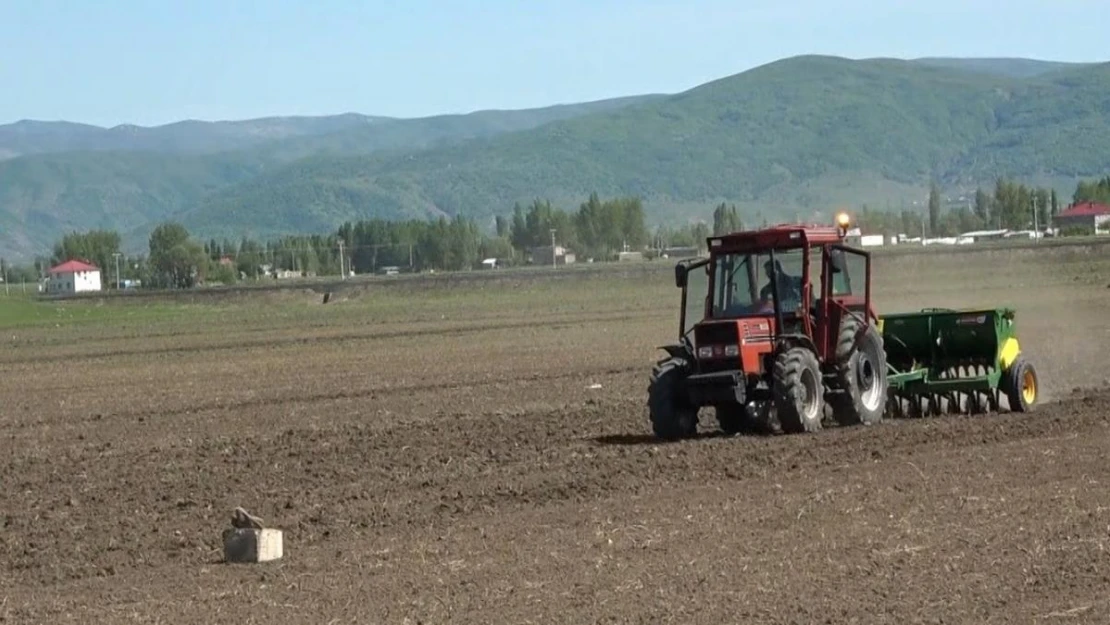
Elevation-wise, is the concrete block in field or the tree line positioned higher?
the tree line

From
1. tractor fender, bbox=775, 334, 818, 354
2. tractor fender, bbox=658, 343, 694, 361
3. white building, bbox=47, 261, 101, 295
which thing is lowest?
white building, bbox=47, 261, 101, 295

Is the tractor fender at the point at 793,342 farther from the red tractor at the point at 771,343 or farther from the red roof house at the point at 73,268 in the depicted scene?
the red roof house at the point at 73,268

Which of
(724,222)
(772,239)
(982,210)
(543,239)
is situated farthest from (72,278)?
(772,239)

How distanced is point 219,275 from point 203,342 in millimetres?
120167

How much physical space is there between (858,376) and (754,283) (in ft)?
5.29

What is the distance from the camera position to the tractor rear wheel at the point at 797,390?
18766 mm

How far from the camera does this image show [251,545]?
1317 cm

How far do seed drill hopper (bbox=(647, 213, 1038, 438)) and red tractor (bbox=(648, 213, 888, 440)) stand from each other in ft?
0.04

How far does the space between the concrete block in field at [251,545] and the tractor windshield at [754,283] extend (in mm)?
Answer: 7590

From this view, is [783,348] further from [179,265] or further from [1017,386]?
[179,265]

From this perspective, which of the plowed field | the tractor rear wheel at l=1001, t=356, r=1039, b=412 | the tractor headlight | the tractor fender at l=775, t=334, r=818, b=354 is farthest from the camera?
the tractor rear wheel at l=1001, t=356, r=1039, b=412

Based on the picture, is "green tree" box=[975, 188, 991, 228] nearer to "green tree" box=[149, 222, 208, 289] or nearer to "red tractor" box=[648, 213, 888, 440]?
"green tree" box=[149, 222, 208, 289]

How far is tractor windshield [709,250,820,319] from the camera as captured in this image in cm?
1955

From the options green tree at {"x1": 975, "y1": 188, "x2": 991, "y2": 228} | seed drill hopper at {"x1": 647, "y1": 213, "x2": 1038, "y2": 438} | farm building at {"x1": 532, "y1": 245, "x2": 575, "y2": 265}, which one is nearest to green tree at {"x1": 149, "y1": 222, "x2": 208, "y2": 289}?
farm building at {"x1": 532, "y1": 245, "x2": 575, "y2": 265}
